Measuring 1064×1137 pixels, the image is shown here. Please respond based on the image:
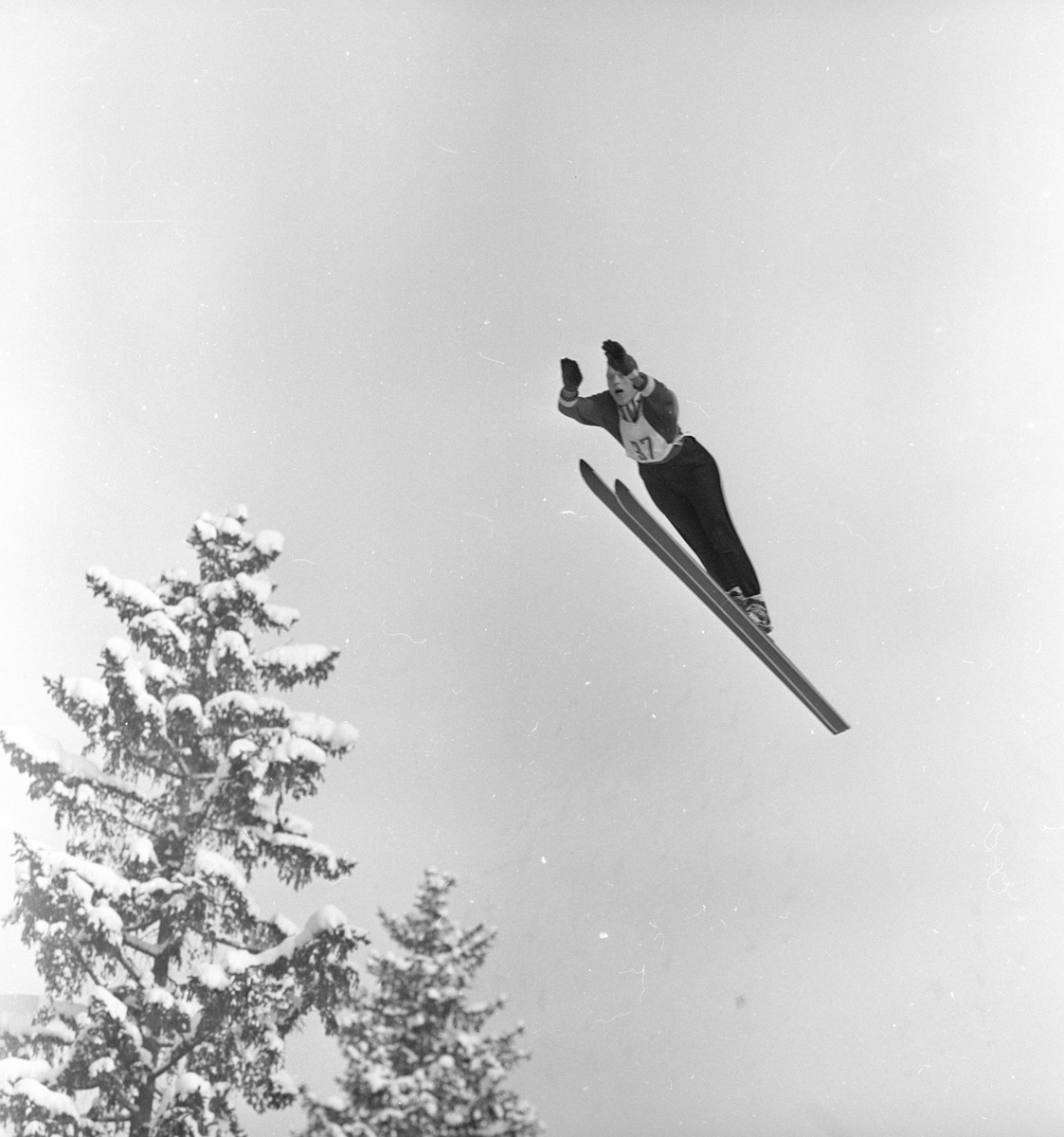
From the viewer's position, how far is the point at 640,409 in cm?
440

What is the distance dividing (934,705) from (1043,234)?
645 centimetres

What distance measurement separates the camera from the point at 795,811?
20.6 meters

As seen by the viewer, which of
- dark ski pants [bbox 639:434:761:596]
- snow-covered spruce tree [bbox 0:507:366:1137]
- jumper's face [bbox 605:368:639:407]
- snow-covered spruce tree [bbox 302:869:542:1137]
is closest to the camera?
jumper's face [bbox 605:368:639:407]

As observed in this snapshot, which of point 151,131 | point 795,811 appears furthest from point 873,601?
point 151,131

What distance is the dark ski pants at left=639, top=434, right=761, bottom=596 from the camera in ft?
15.0

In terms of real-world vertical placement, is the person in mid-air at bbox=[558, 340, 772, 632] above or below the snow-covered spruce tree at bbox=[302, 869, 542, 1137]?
above

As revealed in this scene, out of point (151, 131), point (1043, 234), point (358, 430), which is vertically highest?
point (358, 430)

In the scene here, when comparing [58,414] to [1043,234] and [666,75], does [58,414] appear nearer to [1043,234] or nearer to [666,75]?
[666,75]

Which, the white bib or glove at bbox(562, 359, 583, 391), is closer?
glove at bbox(562, 359, 583, 391)

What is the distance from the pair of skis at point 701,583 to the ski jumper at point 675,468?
0.07 metres

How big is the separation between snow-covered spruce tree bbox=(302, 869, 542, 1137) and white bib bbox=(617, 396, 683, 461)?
3.86 metres

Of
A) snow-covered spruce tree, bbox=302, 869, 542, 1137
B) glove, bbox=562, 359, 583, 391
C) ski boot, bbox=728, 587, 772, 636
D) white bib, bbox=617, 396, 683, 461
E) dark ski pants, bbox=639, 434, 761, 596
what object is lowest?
snow-covered spruce tree, bbox=302, 869, 542, 1137

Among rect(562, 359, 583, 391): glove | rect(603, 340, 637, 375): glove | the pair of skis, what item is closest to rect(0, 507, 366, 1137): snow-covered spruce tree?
the pair of skis

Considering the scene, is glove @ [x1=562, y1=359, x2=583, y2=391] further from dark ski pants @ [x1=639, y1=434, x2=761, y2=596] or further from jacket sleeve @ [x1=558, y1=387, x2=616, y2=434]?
dark ski pants @ [x1=639, y1=434, x2=761, y2=596]
